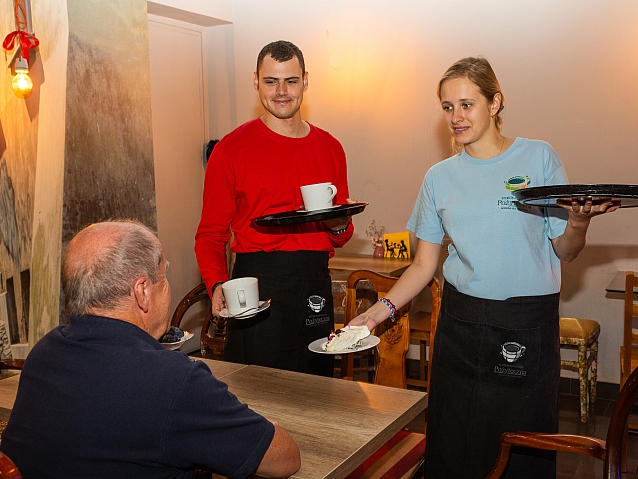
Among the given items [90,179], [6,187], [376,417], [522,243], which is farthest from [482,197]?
[6,187]

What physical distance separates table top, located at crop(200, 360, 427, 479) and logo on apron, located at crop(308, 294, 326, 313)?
498 mm

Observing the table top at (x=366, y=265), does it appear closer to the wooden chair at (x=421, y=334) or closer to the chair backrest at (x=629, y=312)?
the wooden chair at (x=421, y=334)

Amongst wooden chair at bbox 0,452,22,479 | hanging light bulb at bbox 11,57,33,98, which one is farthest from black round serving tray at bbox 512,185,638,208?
hanging light bulb at bbox 11,57,33,98

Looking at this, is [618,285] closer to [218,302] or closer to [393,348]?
[393,348]

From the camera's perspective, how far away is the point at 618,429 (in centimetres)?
161

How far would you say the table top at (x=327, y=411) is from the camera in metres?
1.46

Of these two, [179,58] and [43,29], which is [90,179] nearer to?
[43,29]

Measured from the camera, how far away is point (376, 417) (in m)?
1.66

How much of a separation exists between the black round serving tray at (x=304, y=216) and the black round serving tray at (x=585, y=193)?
710 millimetres

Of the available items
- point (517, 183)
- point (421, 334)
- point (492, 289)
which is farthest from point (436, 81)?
point (492, 289)

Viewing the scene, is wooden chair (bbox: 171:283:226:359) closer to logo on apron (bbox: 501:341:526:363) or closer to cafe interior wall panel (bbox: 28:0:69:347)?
cafe interior wall panel (bbox: 28:0:69:347)

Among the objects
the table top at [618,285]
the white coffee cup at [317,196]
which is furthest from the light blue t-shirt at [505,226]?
the table top at [618,285]

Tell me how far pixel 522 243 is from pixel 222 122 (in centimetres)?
406

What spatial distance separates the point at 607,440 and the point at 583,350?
2.45 meters
